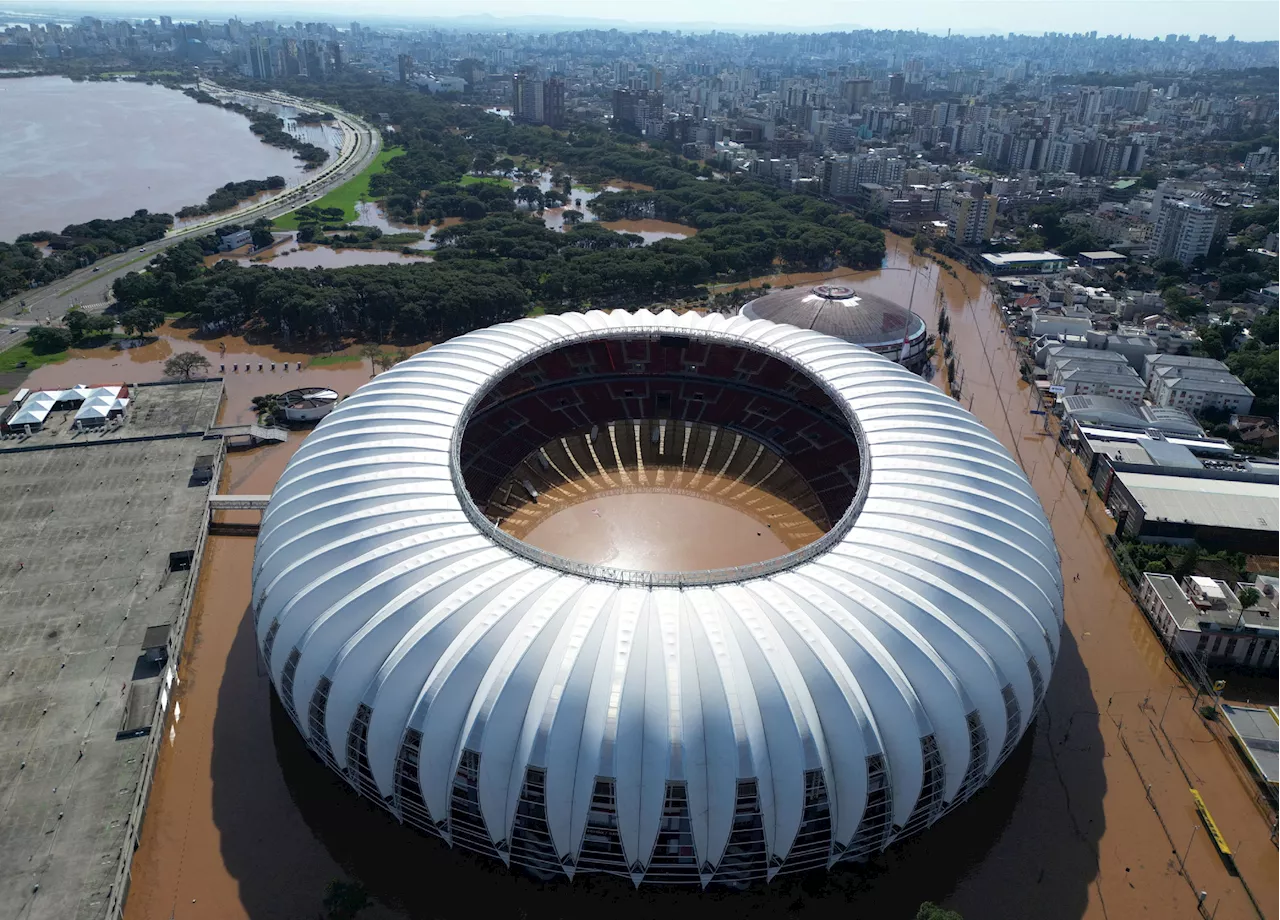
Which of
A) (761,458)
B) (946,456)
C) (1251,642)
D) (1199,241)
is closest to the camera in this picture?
(946,456)

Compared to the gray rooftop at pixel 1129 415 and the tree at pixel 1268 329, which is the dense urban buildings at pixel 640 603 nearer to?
the tree at pixel 1268 329

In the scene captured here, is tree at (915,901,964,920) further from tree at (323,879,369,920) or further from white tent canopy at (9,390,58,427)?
white tent canopy at (9,390,58,427)

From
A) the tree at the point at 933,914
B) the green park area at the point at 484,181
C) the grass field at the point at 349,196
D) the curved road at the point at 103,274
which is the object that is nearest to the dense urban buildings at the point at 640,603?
the tree at the point at 933,914

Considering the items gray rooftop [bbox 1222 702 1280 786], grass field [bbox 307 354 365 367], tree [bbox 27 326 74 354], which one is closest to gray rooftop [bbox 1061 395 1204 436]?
gray rooftop [bbox 1222 702 1280 786]

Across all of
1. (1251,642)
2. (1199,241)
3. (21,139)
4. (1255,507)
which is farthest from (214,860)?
(21,139)

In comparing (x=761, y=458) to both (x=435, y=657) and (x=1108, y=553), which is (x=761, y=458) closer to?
(x=1108, y=553)

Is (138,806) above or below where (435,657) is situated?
below

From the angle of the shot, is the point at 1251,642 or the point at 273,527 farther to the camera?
the point at 1251,642
